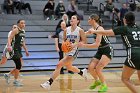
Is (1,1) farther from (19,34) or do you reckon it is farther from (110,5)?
(19,34)

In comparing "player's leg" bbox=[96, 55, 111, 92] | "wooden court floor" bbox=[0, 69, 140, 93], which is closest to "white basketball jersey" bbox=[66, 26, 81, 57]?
"player's leg" bbox=[96, 55, 111, 92]

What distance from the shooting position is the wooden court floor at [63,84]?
9.46 metres

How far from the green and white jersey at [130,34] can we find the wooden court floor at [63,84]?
2674 mm

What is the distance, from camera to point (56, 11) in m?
17.3

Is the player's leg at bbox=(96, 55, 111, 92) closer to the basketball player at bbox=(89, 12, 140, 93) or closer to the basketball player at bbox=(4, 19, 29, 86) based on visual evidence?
the basketball player at bbox=(89, 12, 140, 93)

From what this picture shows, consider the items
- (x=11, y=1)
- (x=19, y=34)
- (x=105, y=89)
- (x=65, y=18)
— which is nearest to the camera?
(x=105, y=89)

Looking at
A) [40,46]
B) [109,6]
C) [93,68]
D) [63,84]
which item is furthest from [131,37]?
[109,6]

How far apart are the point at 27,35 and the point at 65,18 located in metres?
3.35

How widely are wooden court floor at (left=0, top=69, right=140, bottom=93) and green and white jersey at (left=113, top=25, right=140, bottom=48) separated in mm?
2674

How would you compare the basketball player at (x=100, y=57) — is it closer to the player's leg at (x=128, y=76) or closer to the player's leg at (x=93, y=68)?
the player's leg at (x=93, y=68)

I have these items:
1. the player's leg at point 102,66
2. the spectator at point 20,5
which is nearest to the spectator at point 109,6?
the spectator at point 20,5

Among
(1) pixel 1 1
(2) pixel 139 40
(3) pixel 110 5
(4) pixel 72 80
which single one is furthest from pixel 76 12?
(2) pixel 139 40

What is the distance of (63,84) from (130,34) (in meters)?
3.95

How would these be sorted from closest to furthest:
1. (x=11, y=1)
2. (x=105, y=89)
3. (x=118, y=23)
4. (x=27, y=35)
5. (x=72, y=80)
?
1. (x=105, y=89)
2. (x=72, y=80)
3. (x=27, y=35)
4. (x=11, y=1)
5. (x=118, y=23)
